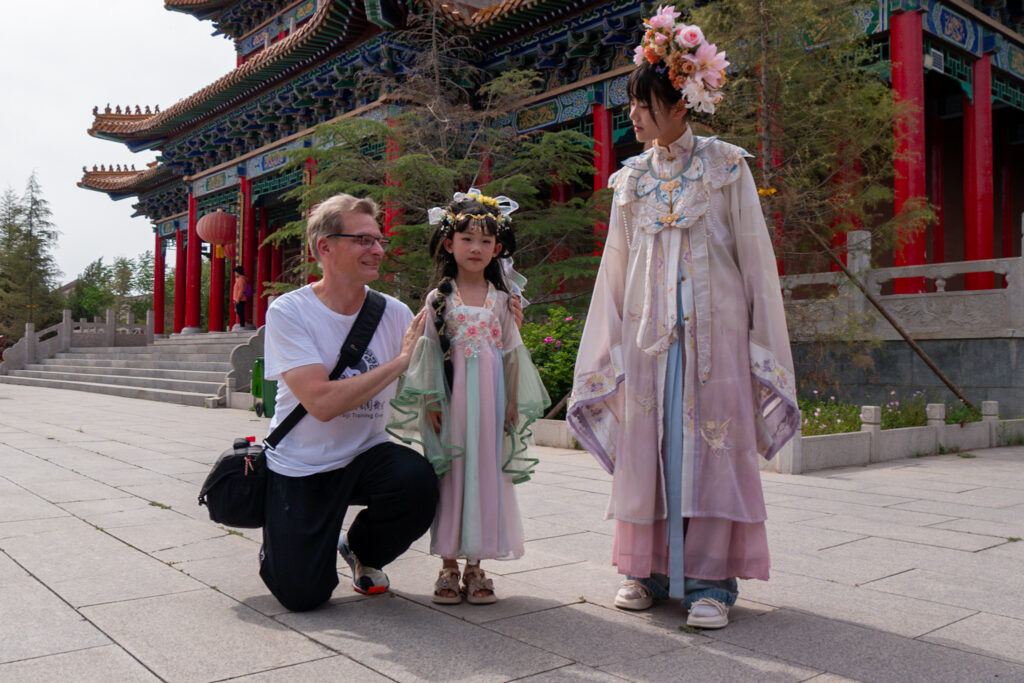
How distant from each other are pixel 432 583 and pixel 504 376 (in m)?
0.80

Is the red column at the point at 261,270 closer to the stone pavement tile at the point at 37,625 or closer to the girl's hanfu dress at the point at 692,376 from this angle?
the stone pavement tile at the point at 37,625

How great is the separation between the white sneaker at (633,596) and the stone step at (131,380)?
1146cm

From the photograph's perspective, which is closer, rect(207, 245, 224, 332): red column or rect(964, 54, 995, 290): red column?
rect(964, 54, 995, 290): red column

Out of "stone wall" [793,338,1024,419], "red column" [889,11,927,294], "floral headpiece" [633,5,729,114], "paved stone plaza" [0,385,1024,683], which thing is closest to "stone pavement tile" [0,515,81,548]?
"paved stone plaza" [0,385,1024,683]

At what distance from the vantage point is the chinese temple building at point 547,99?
400 inches

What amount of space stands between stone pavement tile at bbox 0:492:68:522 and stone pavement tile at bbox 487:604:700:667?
278cm

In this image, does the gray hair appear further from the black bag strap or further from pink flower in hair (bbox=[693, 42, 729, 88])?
pink flower in hair (bbox=[693, 42, 729, 88])

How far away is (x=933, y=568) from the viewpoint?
323 cm

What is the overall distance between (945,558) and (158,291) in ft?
78.2

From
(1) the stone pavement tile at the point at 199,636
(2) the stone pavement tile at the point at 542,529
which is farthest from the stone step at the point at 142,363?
(1) the stone pavement tile at the point at 199,636

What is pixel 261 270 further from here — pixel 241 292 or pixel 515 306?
pixel 515 306

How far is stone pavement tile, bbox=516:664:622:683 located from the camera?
6.84 ft

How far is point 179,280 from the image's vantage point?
76.3 ft

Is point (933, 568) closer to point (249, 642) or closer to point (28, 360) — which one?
point (249, 642)
